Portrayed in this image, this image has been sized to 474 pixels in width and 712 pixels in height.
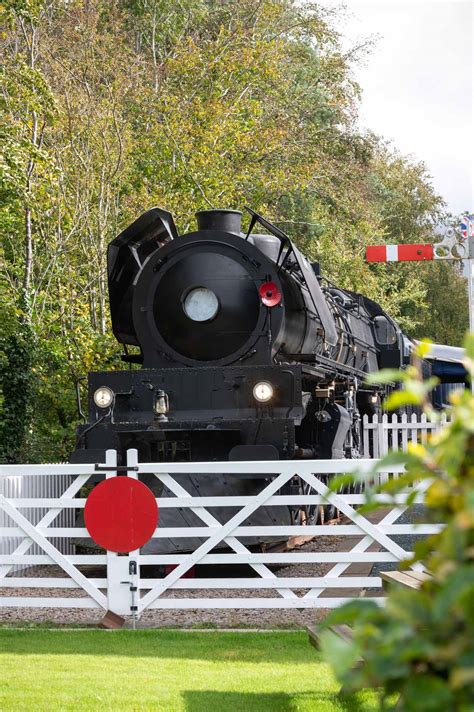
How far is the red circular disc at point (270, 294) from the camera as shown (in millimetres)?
10836

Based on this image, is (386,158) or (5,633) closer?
(5,633)

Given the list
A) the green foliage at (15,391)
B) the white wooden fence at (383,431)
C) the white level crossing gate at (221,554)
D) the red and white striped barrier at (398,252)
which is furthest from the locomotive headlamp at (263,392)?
the white wooden fence at (383,431)

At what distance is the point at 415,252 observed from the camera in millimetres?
15273

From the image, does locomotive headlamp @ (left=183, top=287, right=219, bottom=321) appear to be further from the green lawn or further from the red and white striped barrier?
the red and white striped barrier

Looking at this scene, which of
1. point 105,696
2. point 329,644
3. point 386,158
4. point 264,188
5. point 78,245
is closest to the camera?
point 329,644

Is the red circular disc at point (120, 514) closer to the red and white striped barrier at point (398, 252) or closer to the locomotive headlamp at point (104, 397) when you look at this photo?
the locomotive headlamp at point (104, 397)

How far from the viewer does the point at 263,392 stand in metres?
10.6

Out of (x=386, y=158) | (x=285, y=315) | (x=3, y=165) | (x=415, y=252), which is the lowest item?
(x=285, y=315)

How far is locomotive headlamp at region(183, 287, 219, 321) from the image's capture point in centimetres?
1127

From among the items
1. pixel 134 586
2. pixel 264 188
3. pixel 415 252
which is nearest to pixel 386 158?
pixel 264 188

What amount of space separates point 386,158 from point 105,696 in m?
51.2

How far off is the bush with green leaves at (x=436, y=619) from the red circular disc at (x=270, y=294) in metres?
9.24

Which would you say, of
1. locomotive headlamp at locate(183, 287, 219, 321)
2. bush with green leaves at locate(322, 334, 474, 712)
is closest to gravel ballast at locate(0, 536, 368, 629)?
locomotive headlamp at locate(183, 287, 219, 321)

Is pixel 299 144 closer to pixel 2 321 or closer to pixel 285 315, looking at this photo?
pixel 2 321
